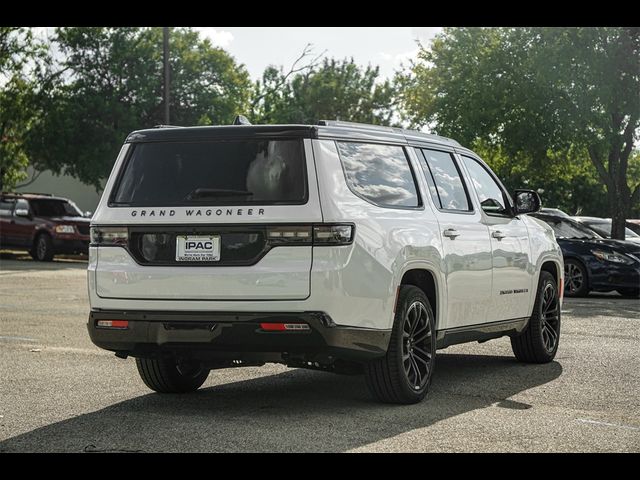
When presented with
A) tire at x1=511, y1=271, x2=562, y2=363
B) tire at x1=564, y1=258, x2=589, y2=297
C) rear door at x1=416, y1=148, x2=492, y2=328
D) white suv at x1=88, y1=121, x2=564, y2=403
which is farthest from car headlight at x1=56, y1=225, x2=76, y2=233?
white suv at x1=88, y1=121, x2=564, y2=403

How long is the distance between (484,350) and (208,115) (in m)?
38.5

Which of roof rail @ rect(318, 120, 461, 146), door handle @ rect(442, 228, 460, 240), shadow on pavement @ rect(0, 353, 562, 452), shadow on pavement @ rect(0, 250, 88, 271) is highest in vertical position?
roof rail @ rect(318, 120, 461, 146)

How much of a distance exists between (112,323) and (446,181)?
2.92 meters

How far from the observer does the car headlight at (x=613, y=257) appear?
19938 millimetres

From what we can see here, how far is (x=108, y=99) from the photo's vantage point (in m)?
46.7

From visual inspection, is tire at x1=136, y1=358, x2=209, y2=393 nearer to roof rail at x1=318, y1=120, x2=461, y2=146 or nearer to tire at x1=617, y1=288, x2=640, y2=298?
roof rail at x1=318, y1=120, x2=461, y2=146

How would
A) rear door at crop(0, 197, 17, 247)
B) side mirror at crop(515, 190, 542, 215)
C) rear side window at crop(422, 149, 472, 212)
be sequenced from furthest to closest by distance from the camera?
1. rear door at crop(0, 197, 17, 247)
2. side mirror at crop(515, 190, 542, 215)
3. rear side window at crop(422, 149, 472, 212)

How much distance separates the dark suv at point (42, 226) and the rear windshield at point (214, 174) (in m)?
23.4

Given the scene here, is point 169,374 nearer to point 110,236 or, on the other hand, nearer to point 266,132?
point 110,236

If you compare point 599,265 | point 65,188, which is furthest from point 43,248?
point 65,188

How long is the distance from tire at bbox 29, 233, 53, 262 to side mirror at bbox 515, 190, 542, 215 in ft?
74.5

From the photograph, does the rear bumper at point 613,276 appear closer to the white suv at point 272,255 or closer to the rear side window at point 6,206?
the white suv at point 272,255

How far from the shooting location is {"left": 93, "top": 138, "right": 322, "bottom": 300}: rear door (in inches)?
299

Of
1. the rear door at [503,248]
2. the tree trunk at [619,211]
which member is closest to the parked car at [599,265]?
the tree trunk at [619,211]
